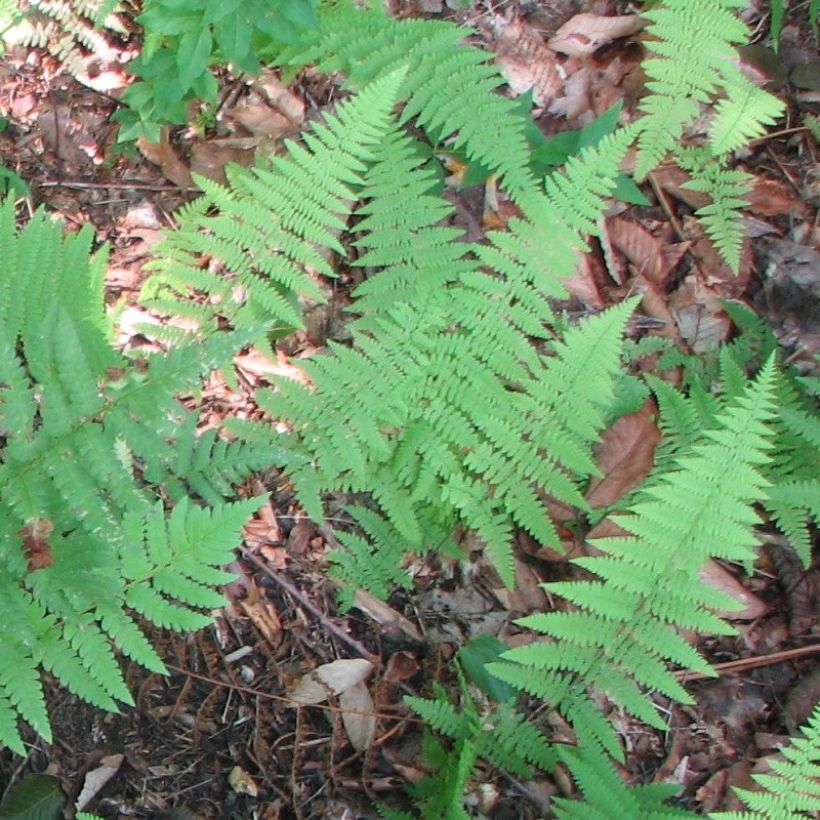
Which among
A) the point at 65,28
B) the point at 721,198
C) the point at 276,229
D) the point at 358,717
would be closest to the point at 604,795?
the point at 358,717

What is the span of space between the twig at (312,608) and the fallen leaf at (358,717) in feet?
0.46

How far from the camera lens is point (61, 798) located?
9.09ft

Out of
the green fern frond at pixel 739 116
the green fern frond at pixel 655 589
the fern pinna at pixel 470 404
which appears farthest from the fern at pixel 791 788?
the green fern frond at pixel 739 116

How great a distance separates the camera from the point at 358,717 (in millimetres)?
3043

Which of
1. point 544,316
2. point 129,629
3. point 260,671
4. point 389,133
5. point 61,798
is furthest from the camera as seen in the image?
point 389,133

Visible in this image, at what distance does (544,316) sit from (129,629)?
1.91 m

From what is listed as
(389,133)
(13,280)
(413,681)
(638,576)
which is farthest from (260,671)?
(389,133)

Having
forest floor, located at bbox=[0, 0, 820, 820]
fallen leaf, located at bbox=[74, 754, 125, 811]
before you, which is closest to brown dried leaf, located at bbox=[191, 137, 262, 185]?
forest floor, located at bbox=[0, 0, 820, 820]

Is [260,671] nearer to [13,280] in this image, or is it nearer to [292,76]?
[13,280]

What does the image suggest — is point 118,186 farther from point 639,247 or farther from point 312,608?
point 639,247

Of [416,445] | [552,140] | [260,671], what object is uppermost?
[552,140]

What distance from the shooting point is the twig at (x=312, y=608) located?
317 centimetres

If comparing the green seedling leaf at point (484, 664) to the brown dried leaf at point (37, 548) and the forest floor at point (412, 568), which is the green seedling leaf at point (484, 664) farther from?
the brown dried leaf at point (37, 548)

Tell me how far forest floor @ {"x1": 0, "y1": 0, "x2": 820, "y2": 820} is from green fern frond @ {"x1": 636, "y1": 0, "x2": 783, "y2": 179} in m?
0.33
